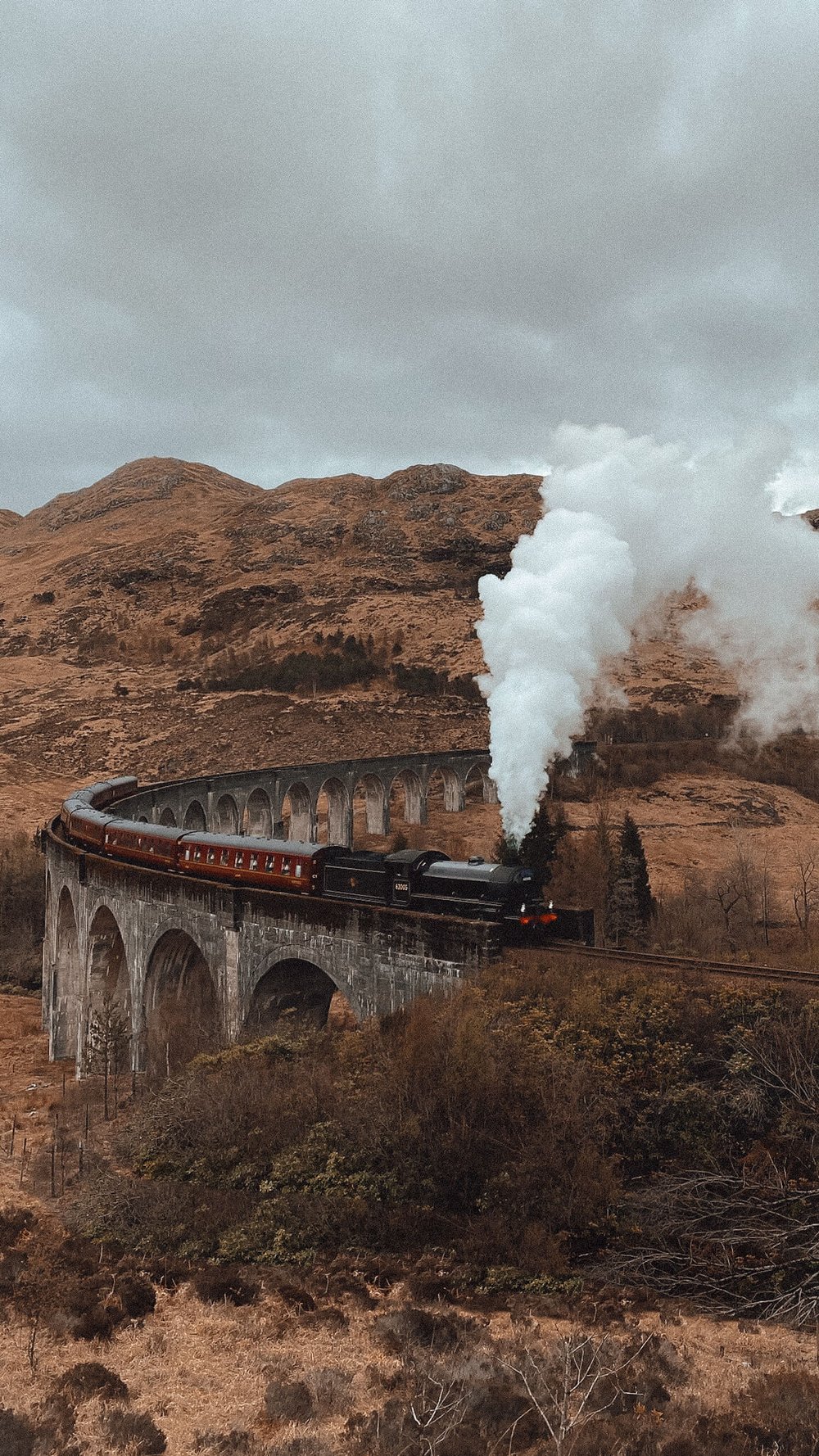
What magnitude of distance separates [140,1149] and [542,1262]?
8615mm

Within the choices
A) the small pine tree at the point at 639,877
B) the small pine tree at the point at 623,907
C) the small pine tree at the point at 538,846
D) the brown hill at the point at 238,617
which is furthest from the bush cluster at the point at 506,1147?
the brown hill at the point at 238,617

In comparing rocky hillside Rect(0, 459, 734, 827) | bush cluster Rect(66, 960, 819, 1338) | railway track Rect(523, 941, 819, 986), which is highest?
rocky hillside Rect(0, 459, 734, 827)

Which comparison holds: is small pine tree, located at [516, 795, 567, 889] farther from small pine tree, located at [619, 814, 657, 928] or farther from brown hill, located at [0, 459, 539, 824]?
brown hill, located at [0, 459, 539, 824]

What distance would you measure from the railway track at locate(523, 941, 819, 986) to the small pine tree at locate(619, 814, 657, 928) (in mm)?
13792

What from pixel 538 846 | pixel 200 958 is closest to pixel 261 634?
pixel 200 958

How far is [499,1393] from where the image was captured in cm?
1094

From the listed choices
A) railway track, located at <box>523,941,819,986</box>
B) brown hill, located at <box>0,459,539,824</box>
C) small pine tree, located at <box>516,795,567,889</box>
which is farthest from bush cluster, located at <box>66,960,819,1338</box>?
brown hill, located at <box>0,459,539,824</box>

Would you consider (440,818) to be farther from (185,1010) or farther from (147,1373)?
(147,1373)

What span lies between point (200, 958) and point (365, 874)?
35.6 ft

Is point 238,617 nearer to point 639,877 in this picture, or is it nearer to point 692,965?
point 639,877

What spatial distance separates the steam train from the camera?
19.3 metres

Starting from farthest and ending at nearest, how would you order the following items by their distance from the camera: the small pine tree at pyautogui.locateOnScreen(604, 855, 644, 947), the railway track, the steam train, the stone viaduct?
the small pine tree at pyautogui.locateOnScreen(604, 855, 644, 947), the stone viaduct, the steam train, the railway track

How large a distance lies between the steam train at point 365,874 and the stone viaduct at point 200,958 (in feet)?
1.86

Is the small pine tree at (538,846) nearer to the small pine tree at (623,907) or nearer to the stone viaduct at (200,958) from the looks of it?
the stone viaduct at (200,958)
